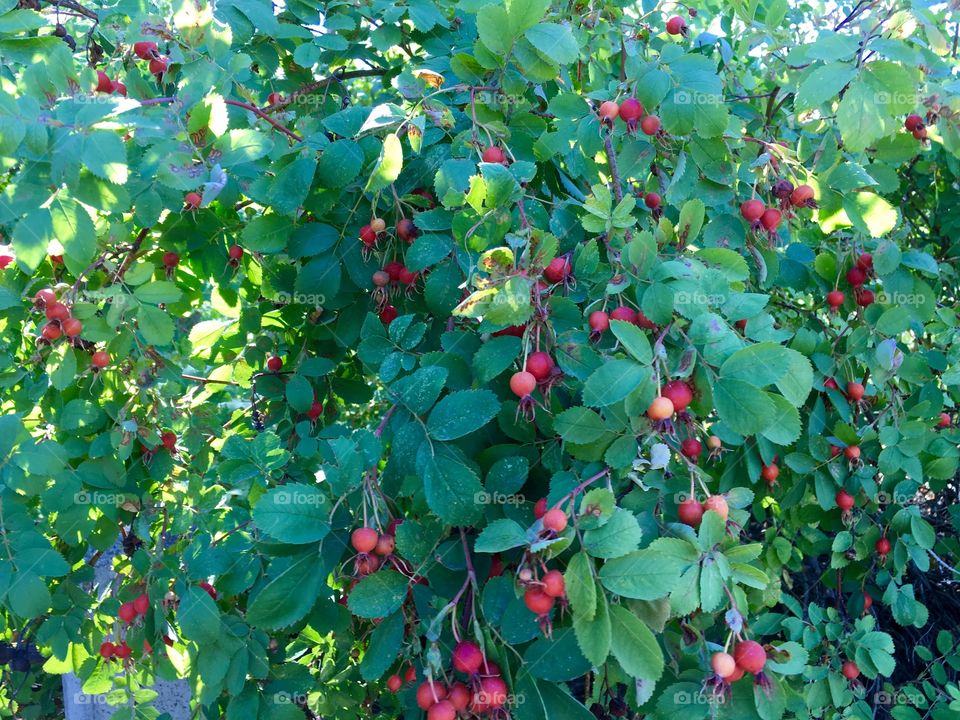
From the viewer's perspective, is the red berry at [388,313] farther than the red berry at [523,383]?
Yes

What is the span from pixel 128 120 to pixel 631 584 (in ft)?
3.72

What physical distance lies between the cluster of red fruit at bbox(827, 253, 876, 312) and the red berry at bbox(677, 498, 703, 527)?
1.14 metres

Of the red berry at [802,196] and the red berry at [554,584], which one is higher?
the red berry at [802,196]

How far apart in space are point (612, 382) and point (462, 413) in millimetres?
280

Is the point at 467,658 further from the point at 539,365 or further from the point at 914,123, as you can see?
the point at 914,123

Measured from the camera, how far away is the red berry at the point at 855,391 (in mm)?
2207

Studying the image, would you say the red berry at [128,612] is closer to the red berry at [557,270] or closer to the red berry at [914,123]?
the red berry at [557,270]

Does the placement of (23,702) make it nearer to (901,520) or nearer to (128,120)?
(128,120)

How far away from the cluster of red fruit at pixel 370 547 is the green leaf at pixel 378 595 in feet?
0.06

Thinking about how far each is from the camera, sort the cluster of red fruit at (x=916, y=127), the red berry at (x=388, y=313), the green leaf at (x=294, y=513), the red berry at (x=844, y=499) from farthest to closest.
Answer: the red berry at (x=844, y=499)
the red berry at (x=388, y=313)
the cluster of red fruit at (x=916, y=127)
the green leaf at (x=294, y=513)

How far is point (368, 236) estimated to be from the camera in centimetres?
193

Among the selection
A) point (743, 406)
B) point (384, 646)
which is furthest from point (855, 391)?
point (384, 646)

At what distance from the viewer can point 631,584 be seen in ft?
3.86

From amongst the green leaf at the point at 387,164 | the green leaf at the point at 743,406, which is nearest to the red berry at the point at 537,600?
the green leaf at the point at 743,406
